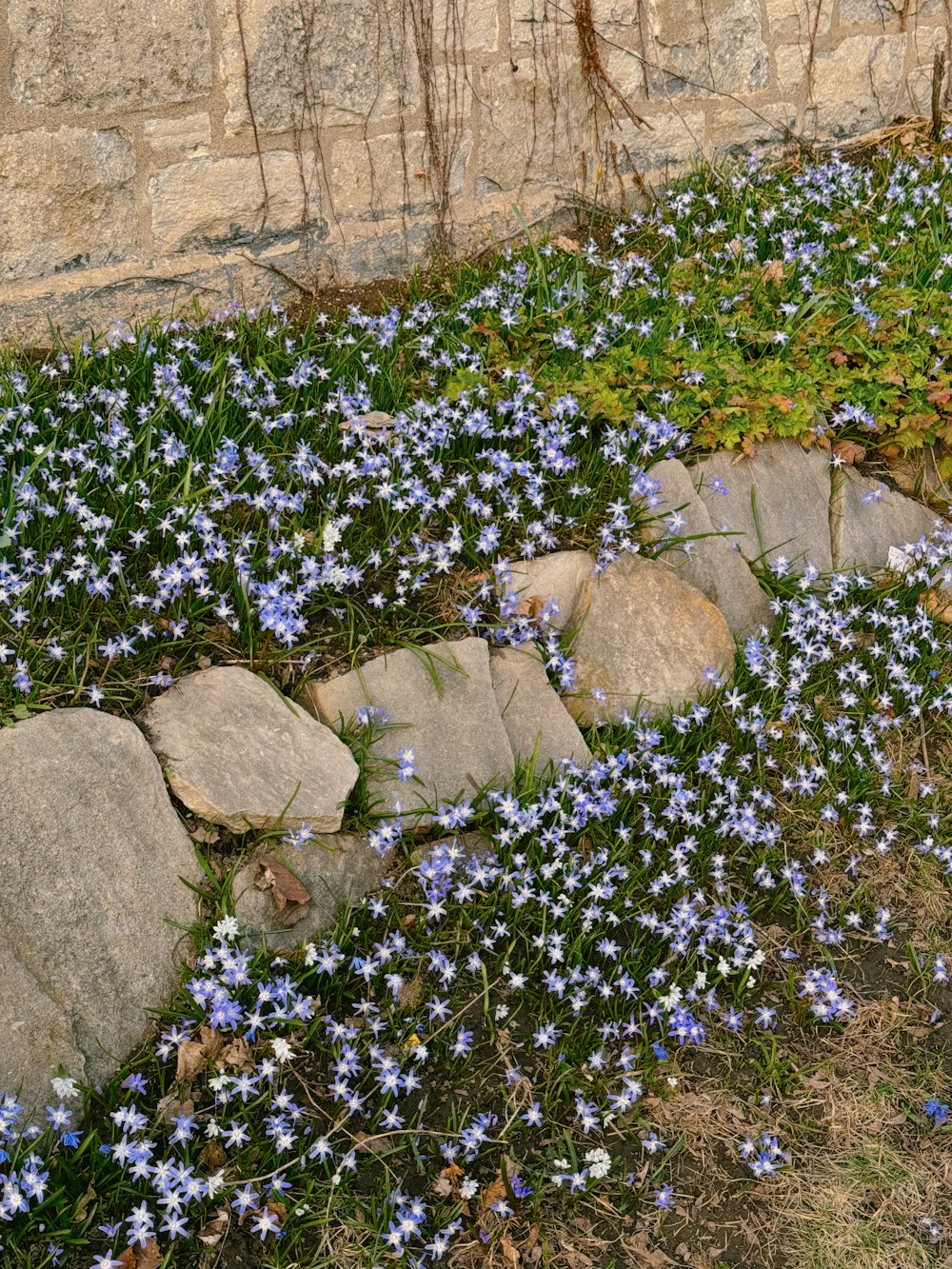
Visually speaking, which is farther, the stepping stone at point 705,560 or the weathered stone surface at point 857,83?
the weathered stone surface at point 857,83

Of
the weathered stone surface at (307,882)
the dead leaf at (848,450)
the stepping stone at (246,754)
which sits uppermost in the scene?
the dead leaf at (848,450)

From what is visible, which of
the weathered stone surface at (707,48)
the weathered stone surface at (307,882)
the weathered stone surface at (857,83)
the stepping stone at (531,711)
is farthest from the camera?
the weathered stone surface at (857,83)

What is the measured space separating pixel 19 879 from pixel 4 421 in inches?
65.2

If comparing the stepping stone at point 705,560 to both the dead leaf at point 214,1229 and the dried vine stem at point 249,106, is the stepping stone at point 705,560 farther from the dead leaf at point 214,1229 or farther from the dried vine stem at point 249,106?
the dead leaf at point 214,1229

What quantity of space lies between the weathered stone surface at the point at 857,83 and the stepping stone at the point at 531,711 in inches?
152

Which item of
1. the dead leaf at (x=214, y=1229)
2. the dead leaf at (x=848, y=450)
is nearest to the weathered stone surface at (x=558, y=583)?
the dead leaf at (x=848, y=450)

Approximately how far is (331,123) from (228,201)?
536 millimetres

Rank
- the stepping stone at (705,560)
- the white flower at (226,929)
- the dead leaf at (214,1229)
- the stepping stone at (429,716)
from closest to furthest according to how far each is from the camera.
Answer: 1. the dead leaf at (214,1229)
2. the white flower at (226,929)
3. the stepping stone at (429,716)
4. the stepping stone at (705,560)

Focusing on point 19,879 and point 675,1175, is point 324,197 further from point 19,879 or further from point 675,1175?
point 675,1175

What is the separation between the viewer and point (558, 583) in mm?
3805

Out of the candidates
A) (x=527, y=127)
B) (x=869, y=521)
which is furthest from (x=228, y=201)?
(x=869, y=521)

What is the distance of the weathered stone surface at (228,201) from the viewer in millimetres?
4258

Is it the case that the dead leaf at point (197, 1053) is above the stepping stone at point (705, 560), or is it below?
below

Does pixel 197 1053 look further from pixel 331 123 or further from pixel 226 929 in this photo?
pixel 331 123
